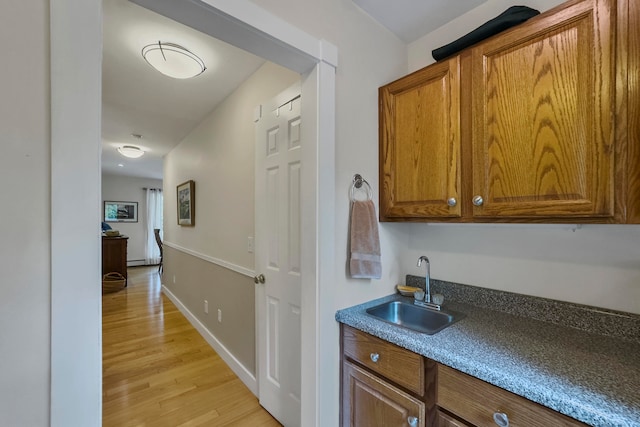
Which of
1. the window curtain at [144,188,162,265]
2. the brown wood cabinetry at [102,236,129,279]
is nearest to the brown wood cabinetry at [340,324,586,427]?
the brown wood cabinetry at [102,236,129,279]

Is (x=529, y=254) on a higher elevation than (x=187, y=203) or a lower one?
lower

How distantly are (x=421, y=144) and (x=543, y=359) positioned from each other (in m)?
0.96

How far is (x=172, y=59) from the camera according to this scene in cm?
179

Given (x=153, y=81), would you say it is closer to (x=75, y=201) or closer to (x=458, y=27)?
(x=75, y=201)

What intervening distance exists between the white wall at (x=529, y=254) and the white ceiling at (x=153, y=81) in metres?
1.36

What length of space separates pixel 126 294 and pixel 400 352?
5.20 m

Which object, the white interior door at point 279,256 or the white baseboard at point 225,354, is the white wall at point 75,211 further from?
the white baseboard at point 225,354

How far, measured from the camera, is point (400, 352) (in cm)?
106

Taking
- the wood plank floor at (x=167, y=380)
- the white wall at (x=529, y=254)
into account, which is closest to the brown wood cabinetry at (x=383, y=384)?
the white wall at (x=529, y=254)

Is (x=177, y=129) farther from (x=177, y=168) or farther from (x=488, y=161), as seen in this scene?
(x=488, y=161)

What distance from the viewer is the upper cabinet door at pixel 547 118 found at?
0.83 m

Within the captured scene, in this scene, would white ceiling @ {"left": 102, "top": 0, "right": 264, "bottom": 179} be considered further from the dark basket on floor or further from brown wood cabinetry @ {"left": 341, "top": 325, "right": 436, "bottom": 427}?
the dark basket on floor

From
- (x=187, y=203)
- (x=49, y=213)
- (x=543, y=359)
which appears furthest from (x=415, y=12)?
(x=187, y=203)

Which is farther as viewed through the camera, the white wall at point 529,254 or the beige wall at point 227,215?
the beige wall at point 227,215
